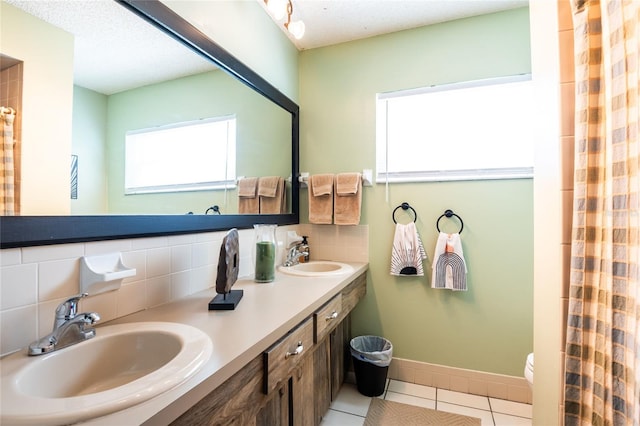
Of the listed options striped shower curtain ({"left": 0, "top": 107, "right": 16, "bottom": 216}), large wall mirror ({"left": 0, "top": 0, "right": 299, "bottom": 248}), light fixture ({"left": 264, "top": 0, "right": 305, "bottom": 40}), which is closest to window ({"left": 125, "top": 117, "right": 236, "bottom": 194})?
large wall mirror ({"left": 0, "top": 0, "right": 299, "bottom": 248})

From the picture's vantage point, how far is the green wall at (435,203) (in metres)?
1.88

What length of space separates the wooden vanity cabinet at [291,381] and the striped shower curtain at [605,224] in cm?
80

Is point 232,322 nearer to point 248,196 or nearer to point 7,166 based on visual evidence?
point 7,166

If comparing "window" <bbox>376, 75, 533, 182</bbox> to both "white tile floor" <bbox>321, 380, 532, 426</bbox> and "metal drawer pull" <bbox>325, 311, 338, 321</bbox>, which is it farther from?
"white tile floor" <bbox>321, 380, 532, 426</bbox>

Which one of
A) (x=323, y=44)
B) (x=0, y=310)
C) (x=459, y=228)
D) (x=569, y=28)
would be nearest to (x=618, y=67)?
(x=569, y=28)

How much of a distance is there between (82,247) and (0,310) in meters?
0.23

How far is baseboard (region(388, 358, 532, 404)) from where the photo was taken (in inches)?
73.3

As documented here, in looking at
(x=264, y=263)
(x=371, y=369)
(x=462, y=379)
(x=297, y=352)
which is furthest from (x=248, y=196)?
(x=462, y=379)

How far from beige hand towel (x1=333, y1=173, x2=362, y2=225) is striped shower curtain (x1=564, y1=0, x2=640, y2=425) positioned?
4.58ft

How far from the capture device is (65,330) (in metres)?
0.77

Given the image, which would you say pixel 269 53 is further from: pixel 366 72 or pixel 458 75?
pixel 458 75

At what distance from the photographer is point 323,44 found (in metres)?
2.30

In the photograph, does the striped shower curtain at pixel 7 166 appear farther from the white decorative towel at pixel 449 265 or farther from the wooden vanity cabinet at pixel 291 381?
the white decorative towel at pixel 449 265

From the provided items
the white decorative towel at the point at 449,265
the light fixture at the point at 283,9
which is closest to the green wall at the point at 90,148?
the light fixture at the point at 283,9
